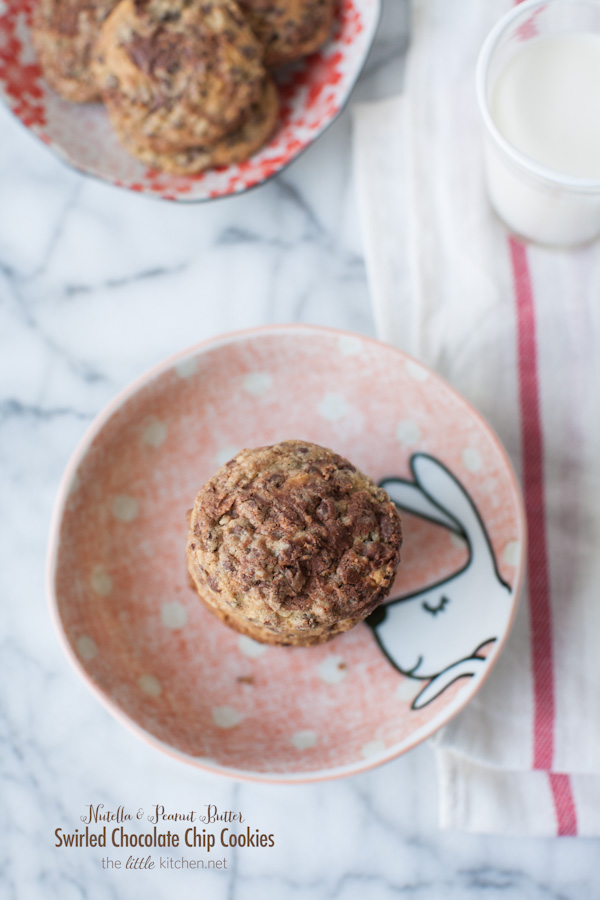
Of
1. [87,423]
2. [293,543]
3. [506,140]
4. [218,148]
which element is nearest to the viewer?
[293,543]

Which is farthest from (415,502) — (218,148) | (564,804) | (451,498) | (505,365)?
(218,148)

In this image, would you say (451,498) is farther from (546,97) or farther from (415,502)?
(546,97)

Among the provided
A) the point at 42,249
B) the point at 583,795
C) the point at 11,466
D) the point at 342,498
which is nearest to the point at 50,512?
the point at 11,466

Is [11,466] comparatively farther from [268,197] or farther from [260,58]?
[260,58]

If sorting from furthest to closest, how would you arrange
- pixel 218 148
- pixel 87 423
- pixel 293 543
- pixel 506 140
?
pixel 87 423
pixel 218 148
pixel 506 140
pixel 293 543

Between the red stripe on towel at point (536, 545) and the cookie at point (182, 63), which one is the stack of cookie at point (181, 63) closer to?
the cookie at point (182, 63)

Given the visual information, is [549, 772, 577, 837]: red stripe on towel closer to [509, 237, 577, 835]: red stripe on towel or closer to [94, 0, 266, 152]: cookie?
[509, 237, 577, 835]: red stripe on towel
